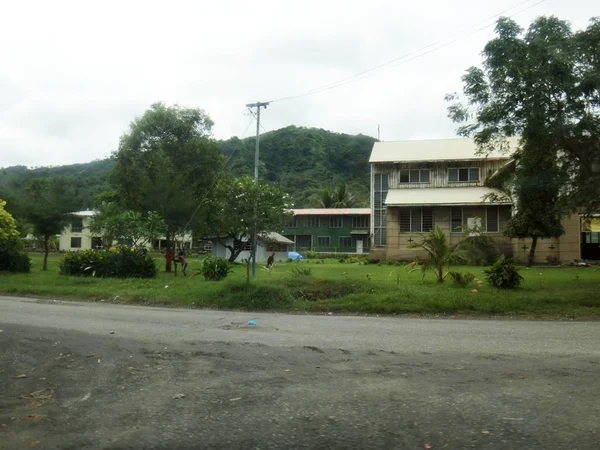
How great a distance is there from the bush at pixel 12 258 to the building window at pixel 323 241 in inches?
1673

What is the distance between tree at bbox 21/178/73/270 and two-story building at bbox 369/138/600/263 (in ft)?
72.4

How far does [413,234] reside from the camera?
135 feet

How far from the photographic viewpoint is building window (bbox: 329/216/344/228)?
220 feet

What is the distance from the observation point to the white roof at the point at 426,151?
44938 millimetres

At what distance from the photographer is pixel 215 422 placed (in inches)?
195

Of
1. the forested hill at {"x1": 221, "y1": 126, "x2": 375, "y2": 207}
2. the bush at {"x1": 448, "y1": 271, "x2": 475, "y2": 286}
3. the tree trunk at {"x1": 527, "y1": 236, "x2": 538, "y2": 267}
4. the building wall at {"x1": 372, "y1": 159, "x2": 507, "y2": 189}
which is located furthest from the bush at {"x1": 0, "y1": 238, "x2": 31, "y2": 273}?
the forested hill at {"x1": 221, "y1": 126, "x2": 375, "y2": 207}

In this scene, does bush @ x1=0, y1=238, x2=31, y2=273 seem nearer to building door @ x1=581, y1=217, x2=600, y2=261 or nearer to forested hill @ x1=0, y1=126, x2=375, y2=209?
building door @ x1=581, y1=217, x2=600, y2=261

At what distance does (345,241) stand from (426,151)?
73.2 ft

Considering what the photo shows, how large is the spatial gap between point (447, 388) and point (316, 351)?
2.74 meters

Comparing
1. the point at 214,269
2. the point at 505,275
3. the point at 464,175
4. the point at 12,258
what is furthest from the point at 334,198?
the point at 505,275

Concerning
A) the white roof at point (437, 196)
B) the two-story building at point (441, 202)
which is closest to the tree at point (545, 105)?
the two-story building at point (441, 202)

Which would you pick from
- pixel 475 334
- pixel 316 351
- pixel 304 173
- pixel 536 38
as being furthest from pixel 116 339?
pixel 304 173

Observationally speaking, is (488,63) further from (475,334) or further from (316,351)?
(316,351)

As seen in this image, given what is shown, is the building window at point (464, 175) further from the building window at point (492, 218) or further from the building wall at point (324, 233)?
the building wall at point (324, 233)
